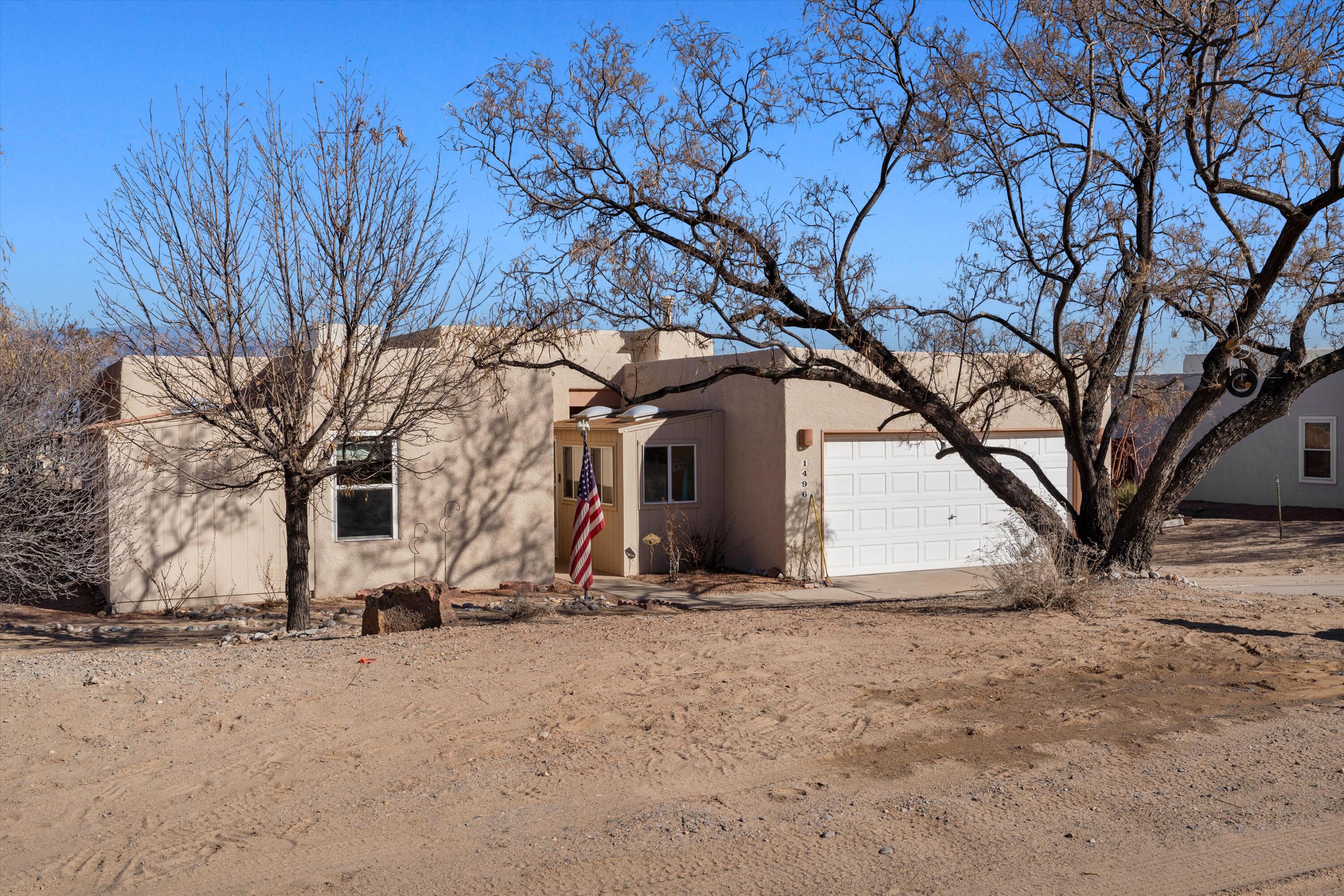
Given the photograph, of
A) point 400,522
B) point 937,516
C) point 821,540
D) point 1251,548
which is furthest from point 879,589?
point 1251,548

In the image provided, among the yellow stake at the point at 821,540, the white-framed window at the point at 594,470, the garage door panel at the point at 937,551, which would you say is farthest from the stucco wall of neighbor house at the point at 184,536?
the garage door panel at the point at 937,551

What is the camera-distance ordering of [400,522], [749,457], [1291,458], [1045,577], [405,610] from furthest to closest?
[1291,458], [749,457], [400,522], [1045,577], [405,610]

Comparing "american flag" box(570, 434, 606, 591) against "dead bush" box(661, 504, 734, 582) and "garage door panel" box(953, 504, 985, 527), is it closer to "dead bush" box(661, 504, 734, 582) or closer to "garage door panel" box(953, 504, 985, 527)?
"dead bush" box(661, 504, 734, 582)

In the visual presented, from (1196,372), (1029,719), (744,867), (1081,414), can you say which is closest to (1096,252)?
(1081,414)

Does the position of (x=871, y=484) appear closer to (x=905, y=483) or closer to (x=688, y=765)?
(x=905, y=483)

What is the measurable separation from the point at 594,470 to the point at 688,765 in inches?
448

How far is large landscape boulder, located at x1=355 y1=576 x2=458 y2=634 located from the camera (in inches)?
415

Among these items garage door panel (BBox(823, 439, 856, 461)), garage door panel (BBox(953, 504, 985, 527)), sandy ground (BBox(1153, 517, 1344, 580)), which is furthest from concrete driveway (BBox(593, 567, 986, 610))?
sandy ground (BBox(1153, 517, 1344, 580))

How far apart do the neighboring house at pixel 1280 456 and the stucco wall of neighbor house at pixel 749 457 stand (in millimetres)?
9356

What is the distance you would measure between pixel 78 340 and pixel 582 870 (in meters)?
16.5

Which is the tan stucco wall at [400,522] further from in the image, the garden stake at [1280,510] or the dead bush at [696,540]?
the garden stake at [1280,510]

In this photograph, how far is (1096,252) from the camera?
11867 mm

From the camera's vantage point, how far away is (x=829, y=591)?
15.1 m

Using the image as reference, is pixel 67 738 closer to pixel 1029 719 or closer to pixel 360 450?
pixel 1029 719
